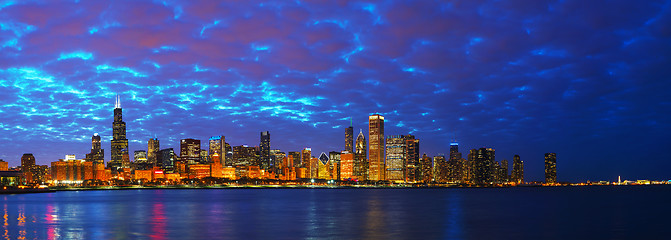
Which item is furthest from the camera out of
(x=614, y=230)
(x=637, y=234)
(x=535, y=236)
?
(x=614, y=230)

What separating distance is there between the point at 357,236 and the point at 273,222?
19.1 m

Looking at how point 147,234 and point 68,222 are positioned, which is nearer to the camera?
point 147,234

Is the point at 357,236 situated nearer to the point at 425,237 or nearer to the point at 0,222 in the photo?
the point at 425,237

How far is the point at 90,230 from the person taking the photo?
55.2 metres

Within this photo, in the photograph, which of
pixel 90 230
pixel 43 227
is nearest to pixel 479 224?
pixel 90 230

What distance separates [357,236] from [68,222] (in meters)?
35.2

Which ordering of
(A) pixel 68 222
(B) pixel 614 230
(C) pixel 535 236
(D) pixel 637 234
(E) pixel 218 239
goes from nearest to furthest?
(E) pixel 218 239
(C) pixel 535 236
(D) pixel 637 234
(B) pixel 614 230
(A) pixel 68 222

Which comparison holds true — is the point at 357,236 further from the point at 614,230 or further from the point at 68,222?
the point at 68,222

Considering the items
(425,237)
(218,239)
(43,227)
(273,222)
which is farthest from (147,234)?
(425,237)

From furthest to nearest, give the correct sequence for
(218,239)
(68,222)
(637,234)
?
(68,222), (637,234), (218,239)

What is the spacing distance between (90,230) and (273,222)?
65.7 ft

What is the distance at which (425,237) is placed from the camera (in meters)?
50.7

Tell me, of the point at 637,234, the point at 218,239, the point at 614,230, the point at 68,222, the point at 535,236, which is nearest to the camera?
the point at 218,239

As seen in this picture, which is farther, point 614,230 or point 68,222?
point 68,222
